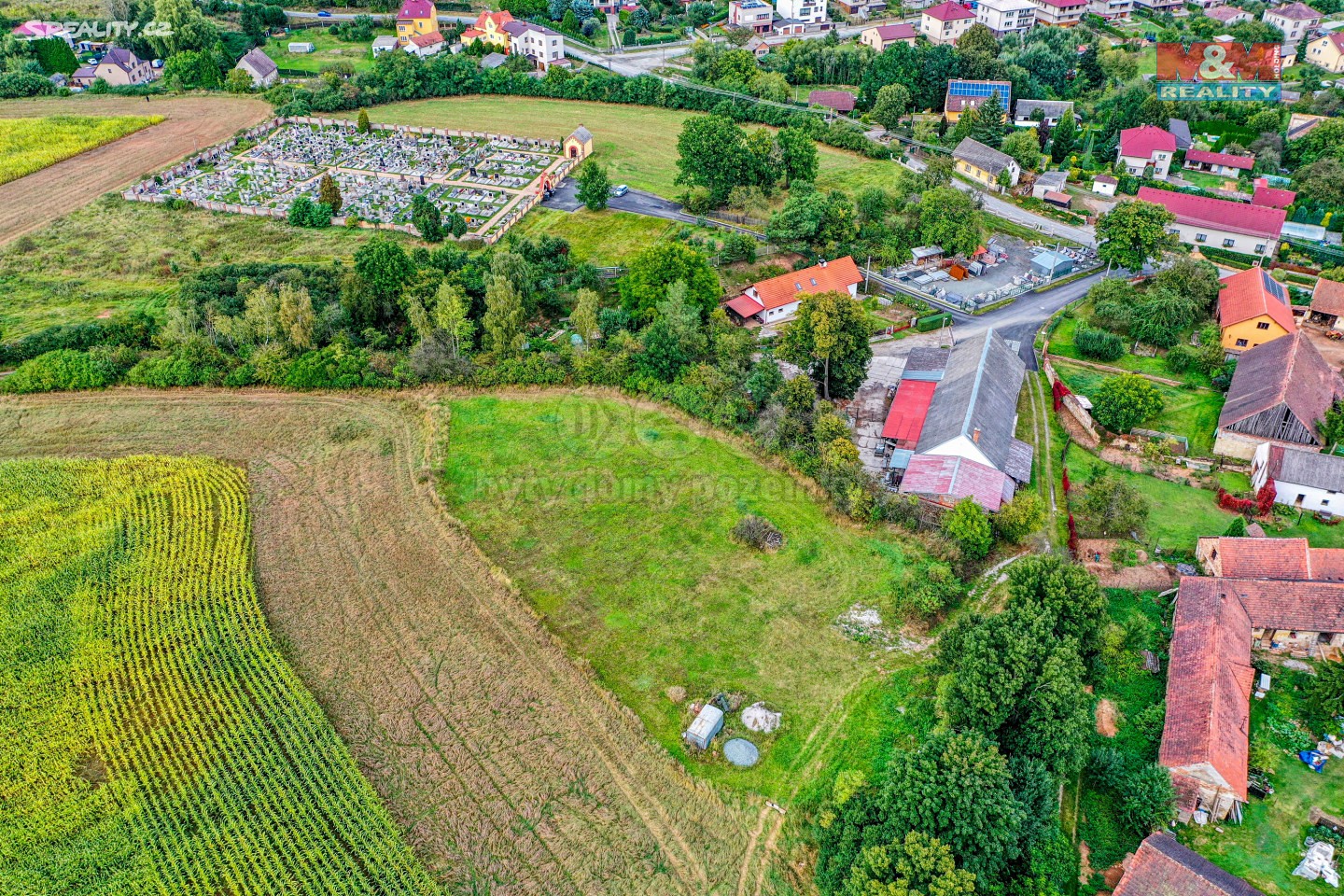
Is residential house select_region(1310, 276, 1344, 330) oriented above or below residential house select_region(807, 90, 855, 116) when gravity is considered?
below

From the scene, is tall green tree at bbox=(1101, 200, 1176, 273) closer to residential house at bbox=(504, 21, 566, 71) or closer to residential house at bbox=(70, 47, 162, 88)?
residential house at bbox=(504, 21, 566, 71)

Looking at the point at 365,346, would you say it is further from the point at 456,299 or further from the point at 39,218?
the point at 39,218

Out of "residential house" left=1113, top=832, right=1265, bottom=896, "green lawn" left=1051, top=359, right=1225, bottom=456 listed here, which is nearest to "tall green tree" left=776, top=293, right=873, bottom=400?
"green lawn" left=1051, top=359, right=1225, bottom=456

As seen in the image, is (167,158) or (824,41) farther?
(824,41)

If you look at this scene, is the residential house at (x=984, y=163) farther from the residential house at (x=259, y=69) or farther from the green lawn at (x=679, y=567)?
the residential house at (x=259, y=69)

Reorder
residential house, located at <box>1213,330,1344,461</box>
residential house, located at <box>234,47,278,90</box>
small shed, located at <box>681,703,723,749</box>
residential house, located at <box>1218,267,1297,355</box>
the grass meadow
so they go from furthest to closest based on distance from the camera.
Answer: residential house, located at <box>234,47,278,90</box> < the grass meadow < residential house, located at <box>1218,267,1297,355</box> < residential house, located at <box>1213,330,1344,461</box> < small shed, located at <box>681,703,723,749</box>

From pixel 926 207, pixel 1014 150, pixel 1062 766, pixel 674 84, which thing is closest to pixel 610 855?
pixel 1062 766
